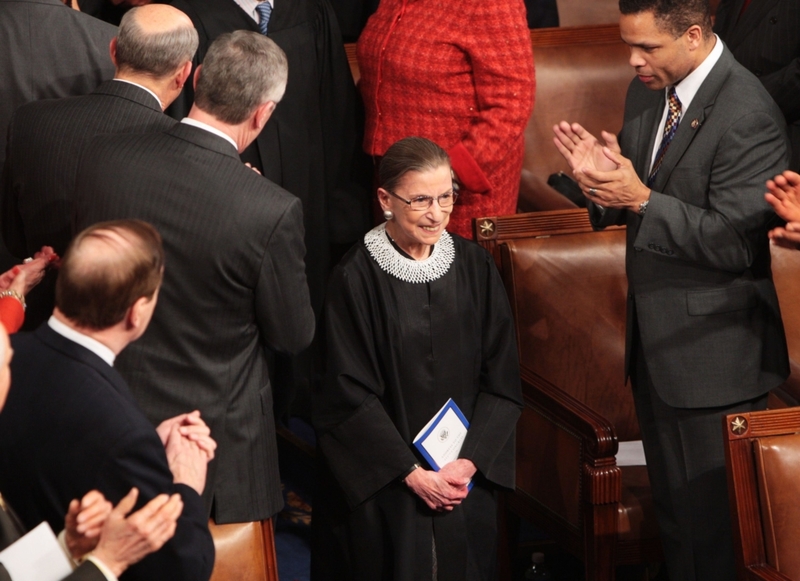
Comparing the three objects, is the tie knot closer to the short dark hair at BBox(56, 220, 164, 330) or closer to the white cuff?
the short dark hair at BBox(56, 220, 164, 330)

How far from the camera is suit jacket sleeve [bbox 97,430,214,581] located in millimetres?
1769

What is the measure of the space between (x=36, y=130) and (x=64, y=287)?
94 cm

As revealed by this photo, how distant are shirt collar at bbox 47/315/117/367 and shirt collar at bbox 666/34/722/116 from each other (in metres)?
1.68

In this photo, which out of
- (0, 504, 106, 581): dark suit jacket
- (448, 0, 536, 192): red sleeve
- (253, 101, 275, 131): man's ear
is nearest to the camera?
(0, 504, 106, 581): dark suit jacket

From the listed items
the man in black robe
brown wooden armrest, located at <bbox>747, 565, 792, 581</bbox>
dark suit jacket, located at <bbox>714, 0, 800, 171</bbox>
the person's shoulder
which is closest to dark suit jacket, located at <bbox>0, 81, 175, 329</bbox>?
the man in black robe

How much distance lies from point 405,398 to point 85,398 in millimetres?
1180

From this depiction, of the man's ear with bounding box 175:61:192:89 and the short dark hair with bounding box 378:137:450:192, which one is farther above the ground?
the man's ear with bounding box 175:61:192:89

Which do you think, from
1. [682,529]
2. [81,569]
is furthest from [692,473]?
[81,569]

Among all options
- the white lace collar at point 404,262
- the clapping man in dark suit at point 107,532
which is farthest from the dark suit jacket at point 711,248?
the clapping man in dark suit at point 107,532

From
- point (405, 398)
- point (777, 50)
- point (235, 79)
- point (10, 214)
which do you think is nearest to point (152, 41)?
point (235, 79)

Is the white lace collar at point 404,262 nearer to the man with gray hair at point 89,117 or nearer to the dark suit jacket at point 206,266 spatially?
the dark suit jacket at point 206,266

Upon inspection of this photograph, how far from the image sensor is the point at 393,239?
9.34ft

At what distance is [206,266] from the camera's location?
2.31m

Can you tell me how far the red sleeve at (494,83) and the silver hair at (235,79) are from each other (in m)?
1.13
